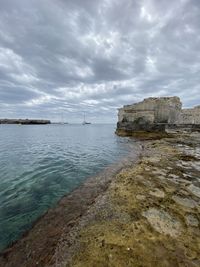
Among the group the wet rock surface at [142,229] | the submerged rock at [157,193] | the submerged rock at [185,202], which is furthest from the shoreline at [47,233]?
the submerged rock at [185,202]

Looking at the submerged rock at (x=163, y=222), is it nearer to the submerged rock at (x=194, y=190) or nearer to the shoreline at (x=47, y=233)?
the shoreline at (x=47, y=233)

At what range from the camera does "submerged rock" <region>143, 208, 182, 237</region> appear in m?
4.40

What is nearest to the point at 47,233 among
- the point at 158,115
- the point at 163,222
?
the point at 163,222

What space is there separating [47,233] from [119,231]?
222 cm

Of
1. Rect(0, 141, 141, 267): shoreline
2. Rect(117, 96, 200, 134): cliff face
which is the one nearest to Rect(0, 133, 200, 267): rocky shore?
Rect(0, 141, 141, 267): shoreline

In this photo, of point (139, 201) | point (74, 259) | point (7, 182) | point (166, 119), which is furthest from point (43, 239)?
point (166, 119)

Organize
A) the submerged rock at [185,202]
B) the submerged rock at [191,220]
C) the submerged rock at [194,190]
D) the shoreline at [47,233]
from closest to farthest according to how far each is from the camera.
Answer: the shoreline at [47,233] → the submerged rock at [191,220] → the submerged rock at [185,202] → the submerged rock at [194,190]

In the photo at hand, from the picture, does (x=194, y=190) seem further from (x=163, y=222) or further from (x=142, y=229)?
(x=142, y=229)

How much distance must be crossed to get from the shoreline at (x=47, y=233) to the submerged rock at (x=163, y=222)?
7.69 ft

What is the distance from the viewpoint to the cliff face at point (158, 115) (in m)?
43.7

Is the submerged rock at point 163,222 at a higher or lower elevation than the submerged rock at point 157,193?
higher

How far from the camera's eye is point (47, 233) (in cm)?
482

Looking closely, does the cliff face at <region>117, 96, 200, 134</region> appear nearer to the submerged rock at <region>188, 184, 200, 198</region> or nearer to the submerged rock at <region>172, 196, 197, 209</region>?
the submerged rock at <region>188, 184, 200, 198</region>

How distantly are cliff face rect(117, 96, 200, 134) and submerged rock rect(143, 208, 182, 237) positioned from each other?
36345 millimetres
